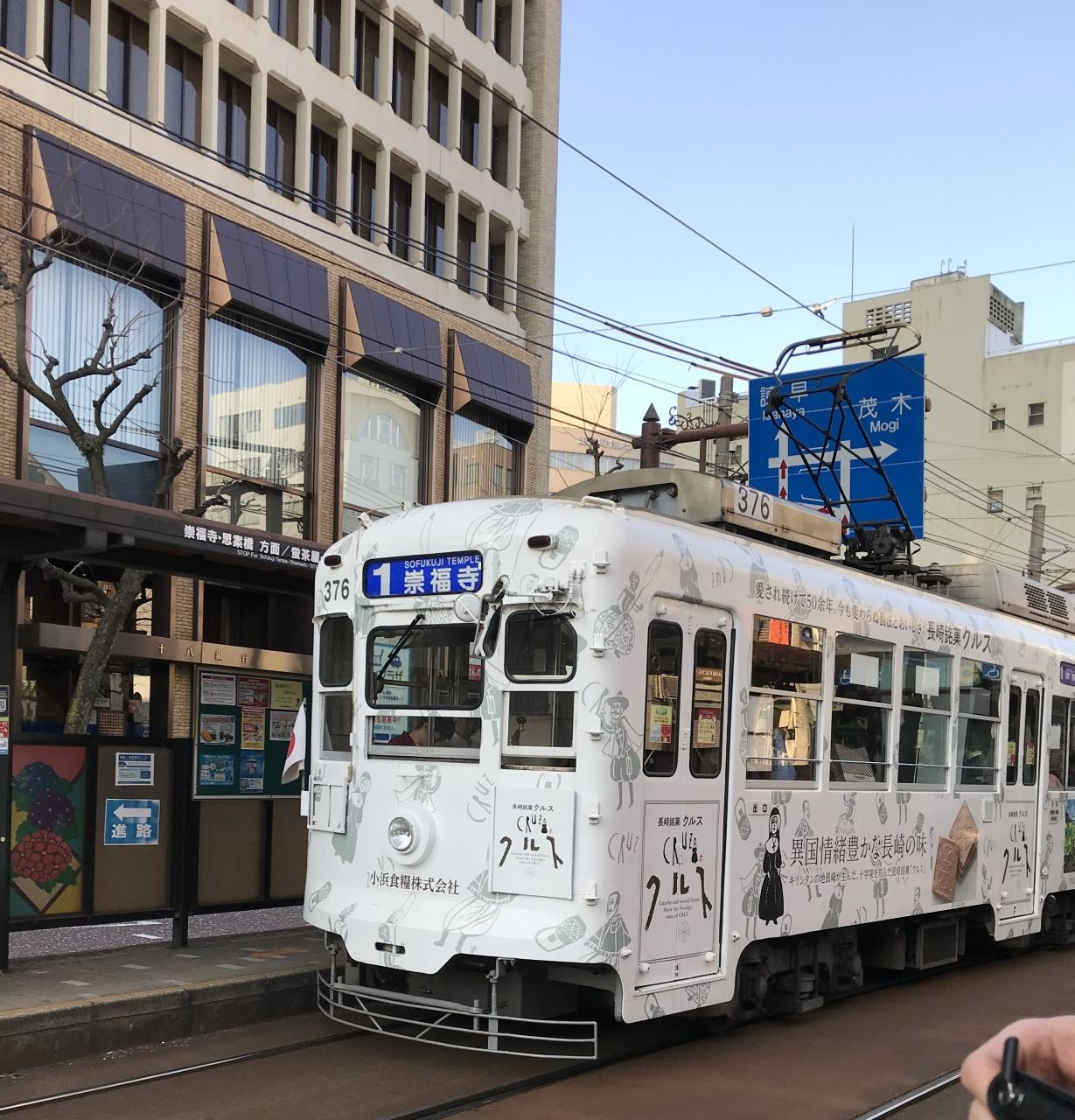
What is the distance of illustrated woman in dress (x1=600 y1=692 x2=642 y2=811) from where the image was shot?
6996 mm

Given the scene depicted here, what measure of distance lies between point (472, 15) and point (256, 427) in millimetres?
10100

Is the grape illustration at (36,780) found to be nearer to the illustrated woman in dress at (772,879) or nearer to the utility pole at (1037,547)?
the illustrated woman in dress at (772,879)

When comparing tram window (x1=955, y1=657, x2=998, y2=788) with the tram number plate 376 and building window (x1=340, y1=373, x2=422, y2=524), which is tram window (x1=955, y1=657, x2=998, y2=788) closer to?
the tram number plate 376

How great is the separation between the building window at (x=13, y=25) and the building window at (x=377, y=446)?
6774 millimetres

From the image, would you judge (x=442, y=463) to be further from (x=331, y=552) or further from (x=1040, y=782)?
(x=331, y=552)

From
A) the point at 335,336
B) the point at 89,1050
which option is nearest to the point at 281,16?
the point at 335,336

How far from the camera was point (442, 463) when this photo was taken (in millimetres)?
23109

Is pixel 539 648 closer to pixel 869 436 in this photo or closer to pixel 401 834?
pixel 401 834

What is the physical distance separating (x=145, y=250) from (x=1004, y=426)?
37.5 m

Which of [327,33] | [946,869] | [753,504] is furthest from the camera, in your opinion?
[327,33]

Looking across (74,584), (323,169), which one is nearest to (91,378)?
(74,584)

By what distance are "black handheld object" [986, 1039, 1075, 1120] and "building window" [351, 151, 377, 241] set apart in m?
21.4

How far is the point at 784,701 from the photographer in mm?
8227

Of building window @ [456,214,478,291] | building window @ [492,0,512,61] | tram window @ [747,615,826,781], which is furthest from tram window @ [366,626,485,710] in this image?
building window @ [492,0,512,61]
